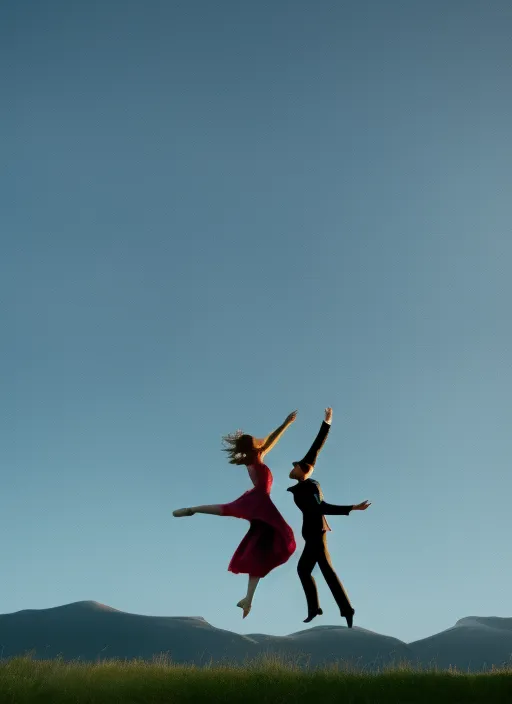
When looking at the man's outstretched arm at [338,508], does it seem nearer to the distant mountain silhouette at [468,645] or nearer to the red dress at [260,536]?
the red dress at [260,536]

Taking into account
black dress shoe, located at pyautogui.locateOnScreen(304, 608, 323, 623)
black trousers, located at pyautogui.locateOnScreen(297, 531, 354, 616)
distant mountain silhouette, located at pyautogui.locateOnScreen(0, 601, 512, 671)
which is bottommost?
black dress shoe, located at pyautogui.locateOnScreen(304, 608, 323, 623)

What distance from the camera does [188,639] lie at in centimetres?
18475

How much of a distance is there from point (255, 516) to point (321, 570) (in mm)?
1337

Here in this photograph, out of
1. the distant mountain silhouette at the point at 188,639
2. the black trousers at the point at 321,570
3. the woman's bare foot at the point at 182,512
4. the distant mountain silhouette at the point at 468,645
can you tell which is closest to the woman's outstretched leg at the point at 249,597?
the black trousers at the point at 321,570

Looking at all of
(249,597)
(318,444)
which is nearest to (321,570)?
(249,597)

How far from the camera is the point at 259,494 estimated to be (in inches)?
476

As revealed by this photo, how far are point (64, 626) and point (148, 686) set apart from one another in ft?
638

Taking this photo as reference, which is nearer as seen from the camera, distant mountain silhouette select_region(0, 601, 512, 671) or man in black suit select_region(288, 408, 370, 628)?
man in black suit select_region(288, 408, 370, 628)

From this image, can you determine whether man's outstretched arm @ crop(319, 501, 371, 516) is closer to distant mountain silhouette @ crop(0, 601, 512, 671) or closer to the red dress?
the red dress

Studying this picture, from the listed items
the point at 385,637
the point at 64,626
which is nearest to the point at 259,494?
the point at 385,637

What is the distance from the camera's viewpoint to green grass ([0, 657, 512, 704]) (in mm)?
10969

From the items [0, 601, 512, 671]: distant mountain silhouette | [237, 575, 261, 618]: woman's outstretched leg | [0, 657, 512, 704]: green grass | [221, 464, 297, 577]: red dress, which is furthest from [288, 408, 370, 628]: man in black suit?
[0, 601, 512, 671]: distant mountain silhouette

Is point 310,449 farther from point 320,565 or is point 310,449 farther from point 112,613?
point 112,613

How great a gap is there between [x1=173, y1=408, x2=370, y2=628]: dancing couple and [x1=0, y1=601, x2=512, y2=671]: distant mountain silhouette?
159 metres
